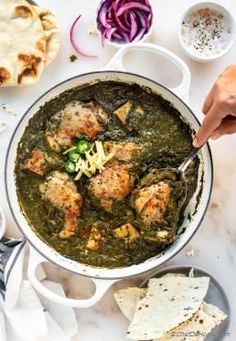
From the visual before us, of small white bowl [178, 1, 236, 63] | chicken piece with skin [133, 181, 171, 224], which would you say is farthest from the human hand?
small white bowl [178, 1, 236, 63]

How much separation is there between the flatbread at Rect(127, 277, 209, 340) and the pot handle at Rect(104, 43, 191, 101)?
114 centimetres

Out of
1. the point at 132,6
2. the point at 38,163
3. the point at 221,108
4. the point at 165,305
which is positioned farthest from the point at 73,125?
the point at 165,305

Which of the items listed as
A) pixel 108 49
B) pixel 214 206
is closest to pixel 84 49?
pixel 108 49

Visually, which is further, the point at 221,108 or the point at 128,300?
the point at 128,300

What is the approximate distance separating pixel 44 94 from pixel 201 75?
100cm

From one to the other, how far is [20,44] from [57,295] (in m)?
1.55

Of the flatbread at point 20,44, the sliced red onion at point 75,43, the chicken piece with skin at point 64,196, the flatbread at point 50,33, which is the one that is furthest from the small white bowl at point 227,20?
the chicken piece with skin at point 64,196

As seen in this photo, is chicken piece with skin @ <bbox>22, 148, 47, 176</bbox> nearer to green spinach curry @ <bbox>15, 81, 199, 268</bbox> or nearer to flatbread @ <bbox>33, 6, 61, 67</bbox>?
green spinach curry @ <bbox>15, 81, 199, 268</bbox>

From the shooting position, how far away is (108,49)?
483 cm

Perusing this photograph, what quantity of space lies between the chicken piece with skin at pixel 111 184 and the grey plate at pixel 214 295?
61cm

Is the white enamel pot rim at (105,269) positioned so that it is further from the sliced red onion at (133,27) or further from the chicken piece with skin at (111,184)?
the chicken piece with skin at (111,184)

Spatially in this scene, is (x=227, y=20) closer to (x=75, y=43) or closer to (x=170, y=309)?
(x=75, y=43)

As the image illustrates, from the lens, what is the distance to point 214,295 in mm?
4820

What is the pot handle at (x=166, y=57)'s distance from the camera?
4406mm
